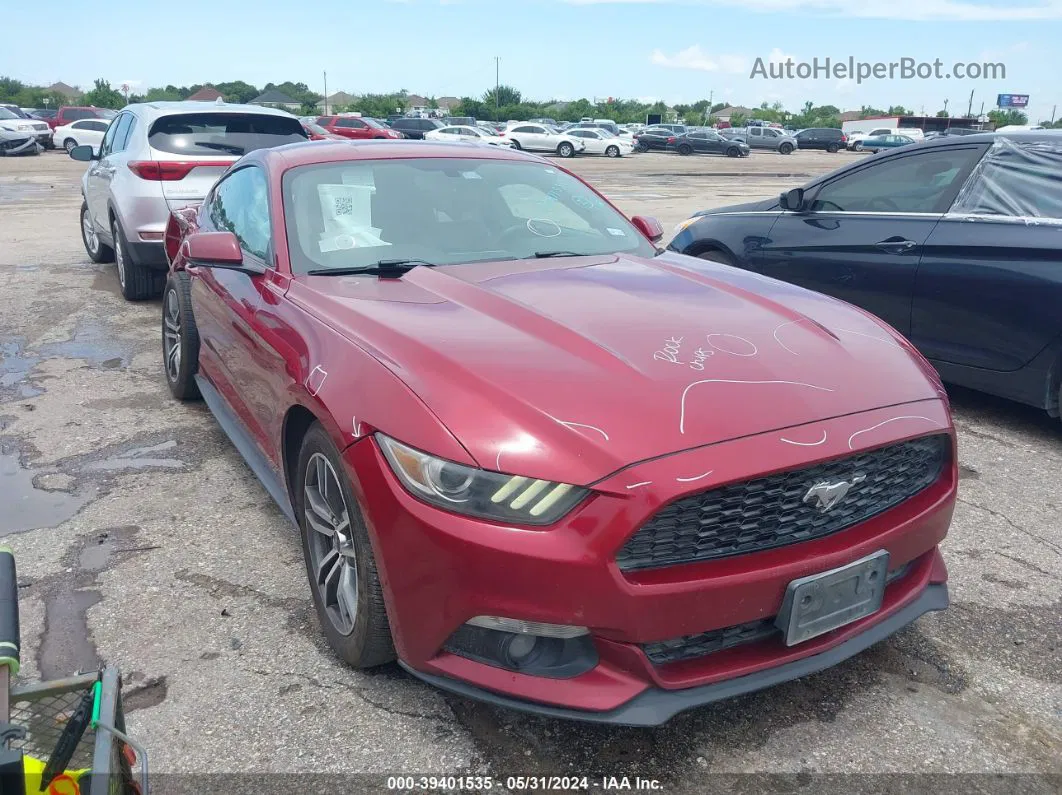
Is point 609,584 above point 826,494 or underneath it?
underneath

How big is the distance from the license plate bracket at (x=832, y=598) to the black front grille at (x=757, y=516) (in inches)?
4.2

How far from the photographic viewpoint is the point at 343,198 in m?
3.57

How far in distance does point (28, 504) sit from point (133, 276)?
4176 mm

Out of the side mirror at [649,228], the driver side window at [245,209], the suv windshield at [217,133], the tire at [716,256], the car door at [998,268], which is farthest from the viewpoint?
the suv windshield at [217,133]

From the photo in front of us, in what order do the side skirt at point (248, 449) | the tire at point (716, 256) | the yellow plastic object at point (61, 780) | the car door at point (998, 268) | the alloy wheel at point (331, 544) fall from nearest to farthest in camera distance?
the yellow plastic object at point (61, 780)
the alloy wheel at point (331, 544)
the side skirt at point (248, 449)
the car door at point (998, 268)
the tire at point (716, 256)

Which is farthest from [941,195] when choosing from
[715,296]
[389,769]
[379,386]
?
[389,769]

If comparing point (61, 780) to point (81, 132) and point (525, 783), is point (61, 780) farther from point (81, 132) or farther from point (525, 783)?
point (81, 132)

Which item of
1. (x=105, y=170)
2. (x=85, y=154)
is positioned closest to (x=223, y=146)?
(x=105, y=170)

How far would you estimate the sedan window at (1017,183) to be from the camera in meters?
4.57

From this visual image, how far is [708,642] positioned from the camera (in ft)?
7.25

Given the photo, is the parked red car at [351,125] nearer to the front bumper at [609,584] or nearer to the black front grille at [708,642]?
the front bumper at [609,584]

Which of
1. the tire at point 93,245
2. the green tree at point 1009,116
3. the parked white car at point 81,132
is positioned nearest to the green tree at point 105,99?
the parked white car at point 81,132

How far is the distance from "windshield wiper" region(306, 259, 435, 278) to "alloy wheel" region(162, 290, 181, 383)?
1.96 m

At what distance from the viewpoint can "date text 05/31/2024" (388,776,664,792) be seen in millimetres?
2230
